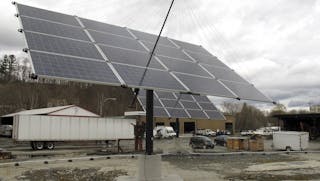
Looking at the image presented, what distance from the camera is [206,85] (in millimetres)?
18359

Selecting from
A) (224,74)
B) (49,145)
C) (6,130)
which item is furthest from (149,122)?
(6,130)

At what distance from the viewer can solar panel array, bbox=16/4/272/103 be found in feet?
46.1

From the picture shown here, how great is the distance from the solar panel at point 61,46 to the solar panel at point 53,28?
511mm

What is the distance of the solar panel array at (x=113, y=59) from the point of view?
14.1 meters

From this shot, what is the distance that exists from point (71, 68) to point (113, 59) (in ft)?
10.1

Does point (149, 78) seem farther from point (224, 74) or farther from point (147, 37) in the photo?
point (224, 74)

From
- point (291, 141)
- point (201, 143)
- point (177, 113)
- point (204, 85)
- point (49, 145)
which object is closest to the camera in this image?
point (204, 85)

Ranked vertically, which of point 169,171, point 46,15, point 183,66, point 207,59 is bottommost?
point 169,171

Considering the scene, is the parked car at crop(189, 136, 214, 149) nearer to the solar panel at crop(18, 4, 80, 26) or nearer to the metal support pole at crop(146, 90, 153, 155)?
the metal support pole at crop(146, 90, 153, 155)

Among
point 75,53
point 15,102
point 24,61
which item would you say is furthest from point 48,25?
point 24,61

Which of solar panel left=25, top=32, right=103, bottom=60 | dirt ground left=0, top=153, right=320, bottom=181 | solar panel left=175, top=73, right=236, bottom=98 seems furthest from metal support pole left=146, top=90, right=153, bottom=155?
dirt ground left=0, top=153, right=320, bottom=181

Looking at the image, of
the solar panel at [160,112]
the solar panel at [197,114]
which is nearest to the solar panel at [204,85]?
the solar panel at [160,112]

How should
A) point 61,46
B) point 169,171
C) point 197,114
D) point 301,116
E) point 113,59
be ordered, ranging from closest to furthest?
point 61,46, point 113,59, point 169,171, point 197,114, point 301,116

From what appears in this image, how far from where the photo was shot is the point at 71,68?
13.8 m
